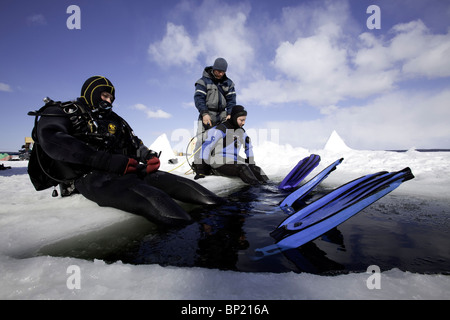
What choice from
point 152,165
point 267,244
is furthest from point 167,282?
point 152,165

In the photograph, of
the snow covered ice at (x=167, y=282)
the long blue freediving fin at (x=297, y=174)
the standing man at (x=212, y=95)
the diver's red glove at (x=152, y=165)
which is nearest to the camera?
the snow covered ice at (x=167, y=282)

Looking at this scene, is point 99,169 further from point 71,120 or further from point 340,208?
point 340,208

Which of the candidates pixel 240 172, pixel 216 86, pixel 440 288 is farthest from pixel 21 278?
pixel 216 86

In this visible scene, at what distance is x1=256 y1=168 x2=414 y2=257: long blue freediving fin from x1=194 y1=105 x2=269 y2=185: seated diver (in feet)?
12.0

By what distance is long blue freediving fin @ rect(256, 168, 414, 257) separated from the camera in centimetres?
171

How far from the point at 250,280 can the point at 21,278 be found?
128cm

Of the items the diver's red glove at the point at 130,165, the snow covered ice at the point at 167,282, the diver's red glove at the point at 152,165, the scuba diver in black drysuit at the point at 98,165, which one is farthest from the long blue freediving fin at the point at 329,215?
the diver's red glove at the point at 152,165

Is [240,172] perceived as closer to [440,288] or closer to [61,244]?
[61,244]

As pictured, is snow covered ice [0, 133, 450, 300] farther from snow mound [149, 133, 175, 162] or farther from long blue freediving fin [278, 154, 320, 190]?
snow mound [149, 133, 175, 162]

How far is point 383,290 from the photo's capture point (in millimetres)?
1022

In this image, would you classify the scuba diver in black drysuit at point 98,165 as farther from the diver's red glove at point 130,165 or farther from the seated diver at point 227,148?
the seated diver at point 227,148

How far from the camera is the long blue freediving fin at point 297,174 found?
465cm

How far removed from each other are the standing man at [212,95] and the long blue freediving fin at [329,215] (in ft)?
14.2

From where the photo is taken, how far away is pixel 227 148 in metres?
5.91
